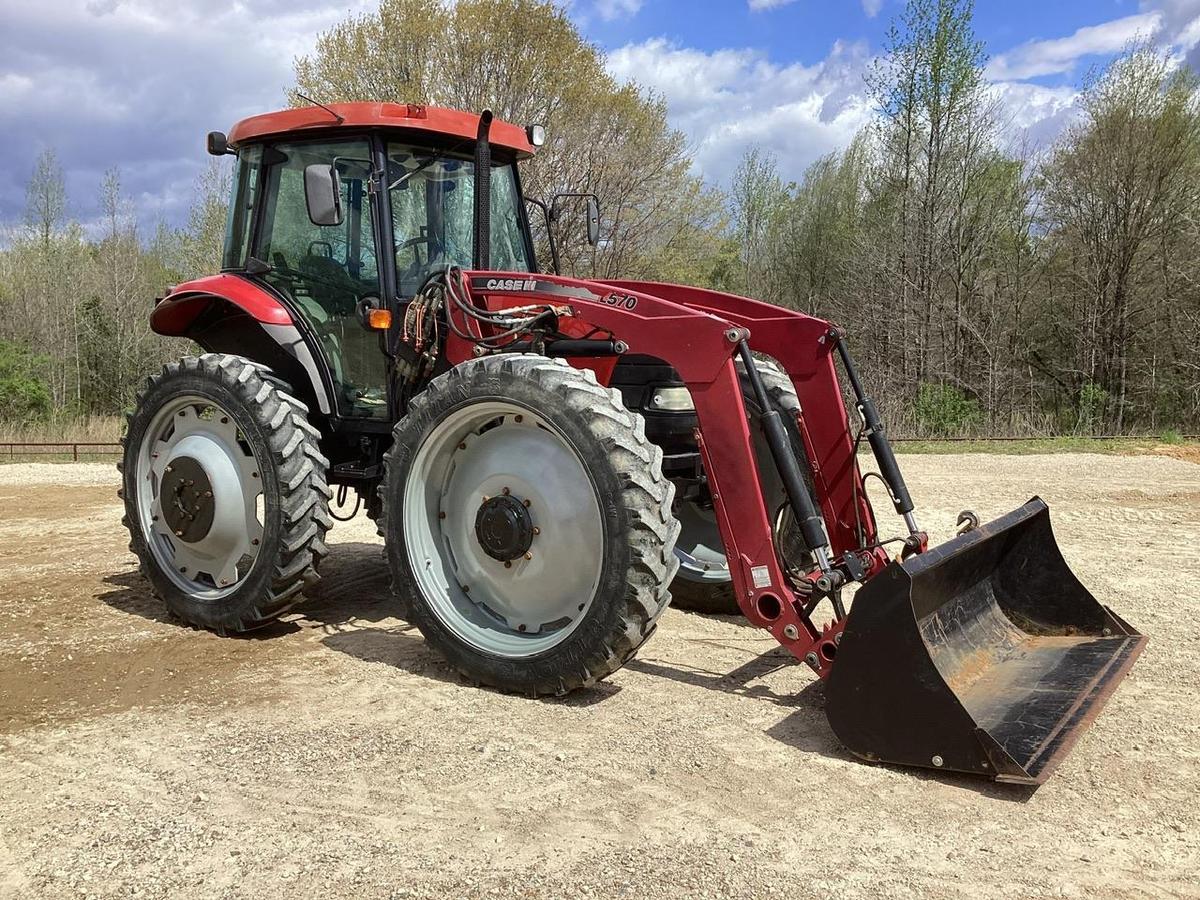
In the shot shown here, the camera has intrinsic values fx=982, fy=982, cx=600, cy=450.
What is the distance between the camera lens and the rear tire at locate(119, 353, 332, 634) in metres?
4.82

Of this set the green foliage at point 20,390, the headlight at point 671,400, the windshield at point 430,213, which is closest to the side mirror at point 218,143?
the windshield at point 430,213

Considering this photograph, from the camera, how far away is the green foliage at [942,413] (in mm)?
19516

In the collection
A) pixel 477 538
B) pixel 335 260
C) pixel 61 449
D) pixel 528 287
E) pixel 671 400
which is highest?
pixel 335 260

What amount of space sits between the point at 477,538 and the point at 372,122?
229 cm

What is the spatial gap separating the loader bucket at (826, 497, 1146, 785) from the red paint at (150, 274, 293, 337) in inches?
137

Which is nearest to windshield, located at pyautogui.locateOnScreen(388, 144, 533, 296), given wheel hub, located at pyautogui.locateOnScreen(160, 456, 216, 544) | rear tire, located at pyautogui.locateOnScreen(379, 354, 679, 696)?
rear tire, located at pyautogui.locateOnScreen(379, 354, 679, 696)

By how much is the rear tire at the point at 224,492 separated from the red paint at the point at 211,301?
0.30 m

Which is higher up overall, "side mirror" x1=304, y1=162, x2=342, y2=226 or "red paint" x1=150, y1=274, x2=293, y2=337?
"side mirror" x1=304, y1=162, x2=342, y2=226

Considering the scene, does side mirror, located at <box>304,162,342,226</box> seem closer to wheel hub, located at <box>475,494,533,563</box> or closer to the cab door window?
the cab door window

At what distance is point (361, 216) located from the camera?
520 centimetres

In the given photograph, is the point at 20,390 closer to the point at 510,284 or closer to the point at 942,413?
the point at 942,413

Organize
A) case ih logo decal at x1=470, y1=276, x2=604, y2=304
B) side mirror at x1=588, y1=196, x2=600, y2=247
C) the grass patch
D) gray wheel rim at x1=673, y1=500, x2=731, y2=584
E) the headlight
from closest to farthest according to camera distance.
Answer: case ih logo decal at x1=470, y1=276, x2=604, y2=304 → the headlight → gray wheel rim at x1=673, y1=500, x2=731, y2=584 → side mirror at x1=588, y1=196, x2=600, y2=247 → the grass patch

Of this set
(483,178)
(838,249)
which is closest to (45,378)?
(838,249)

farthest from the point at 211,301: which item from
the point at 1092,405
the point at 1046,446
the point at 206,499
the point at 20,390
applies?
the point at 20,390
